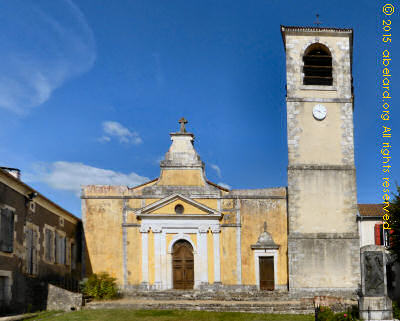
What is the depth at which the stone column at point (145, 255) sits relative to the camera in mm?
25875

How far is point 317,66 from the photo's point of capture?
2658 cm

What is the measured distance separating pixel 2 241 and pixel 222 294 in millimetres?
10243

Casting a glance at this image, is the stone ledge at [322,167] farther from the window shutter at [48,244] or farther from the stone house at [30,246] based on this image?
the window shutter at [48,244]

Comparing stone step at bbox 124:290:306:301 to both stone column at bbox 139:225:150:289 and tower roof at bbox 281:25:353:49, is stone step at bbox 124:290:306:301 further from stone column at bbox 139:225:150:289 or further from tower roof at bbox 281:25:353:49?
tower roof at bbox 281:25:353:49

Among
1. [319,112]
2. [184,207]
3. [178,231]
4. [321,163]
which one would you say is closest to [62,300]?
[178,231]

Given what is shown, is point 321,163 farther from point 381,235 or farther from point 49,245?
point 49,245

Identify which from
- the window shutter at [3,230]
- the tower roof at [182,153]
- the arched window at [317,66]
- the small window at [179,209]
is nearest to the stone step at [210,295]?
the small window at [179,209]

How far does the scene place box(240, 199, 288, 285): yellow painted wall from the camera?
85.7ft

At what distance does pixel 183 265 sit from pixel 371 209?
33.7ft

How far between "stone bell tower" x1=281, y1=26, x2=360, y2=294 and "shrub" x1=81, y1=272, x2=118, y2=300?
754 centimetres

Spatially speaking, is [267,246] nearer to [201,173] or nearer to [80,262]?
[201,173]

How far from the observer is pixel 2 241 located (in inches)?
712

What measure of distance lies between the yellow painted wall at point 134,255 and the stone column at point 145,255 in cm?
14

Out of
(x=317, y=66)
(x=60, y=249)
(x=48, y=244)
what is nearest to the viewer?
(x=48, y=244)
